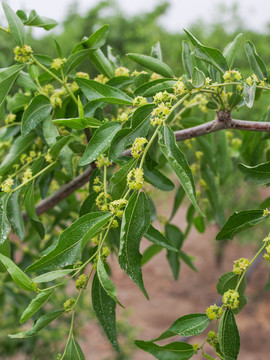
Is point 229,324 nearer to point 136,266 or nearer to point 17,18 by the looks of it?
point 136,266

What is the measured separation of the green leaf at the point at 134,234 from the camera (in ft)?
1.42

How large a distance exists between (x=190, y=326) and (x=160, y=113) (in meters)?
0.22

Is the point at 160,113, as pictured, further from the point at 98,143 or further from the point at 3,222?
the point at 3,222

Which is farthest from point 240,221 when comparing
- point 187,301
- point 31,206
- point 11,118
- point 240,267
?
point 187,301

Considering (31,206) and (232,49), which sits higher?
(232,49)

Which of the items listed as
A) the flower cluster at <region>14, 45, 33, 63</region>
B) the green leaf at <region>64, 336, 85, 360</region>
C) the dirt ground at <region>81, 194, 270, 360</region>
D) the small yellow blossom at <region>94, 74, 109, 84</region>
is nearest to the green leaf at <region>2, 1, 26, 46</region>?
the flower cluster at <region>14, 45, 33, 63</region>

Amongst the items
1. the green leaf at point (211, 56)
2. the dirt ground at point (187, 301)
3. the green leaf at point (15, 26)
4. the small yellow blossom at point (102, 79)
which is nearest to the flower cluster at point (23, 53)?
the green leaf at point (15, 26)

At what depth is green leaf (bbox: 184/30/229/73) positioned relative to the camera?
0.48m

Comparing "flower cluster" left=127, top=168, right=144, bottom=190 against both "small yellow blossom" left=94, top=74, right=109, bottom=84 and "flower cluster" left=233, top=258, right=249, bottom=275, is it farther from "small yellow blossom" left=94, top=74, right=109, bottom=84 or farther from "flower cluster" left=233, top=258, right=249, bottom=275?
"small yellow blossom" left=94, top=74, right=109, bottom=84

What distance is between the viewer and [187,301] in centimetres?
388

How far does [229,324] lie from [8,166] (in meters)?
0.36

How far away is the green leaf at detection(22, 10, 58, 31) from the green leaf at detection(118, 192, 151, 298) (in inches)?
11.8

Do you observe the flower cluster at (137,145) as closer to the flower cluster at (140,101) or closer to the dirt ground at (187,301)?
the flower cluster at (140,101)

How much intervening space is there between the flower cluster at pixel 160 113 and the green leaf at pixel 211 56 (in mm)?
66
